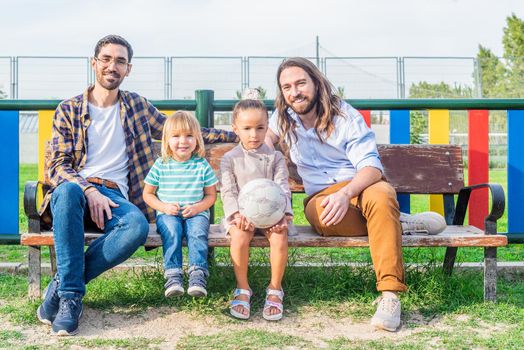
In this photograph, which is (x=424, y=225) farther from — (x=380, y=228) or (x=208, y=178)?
(x=208, y=178)

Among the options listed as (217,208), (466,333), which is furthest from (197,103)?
(217,208)

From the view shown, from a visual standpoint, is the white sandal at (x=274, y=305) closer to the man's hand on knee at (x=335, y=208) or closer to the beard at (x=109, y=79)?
the man's hand on knee at (x=335, y=208)

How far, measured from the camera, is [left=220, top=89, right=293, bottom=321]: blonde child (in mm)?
3555

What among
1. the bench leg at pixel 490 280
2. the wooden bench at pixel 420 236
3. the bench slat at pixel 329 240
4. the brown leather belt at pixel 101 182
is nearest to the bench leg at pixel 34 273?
the wooden bench at pixel 420 236

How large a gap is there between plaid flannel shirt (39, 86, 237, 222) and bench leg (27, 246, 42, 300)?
0.27m

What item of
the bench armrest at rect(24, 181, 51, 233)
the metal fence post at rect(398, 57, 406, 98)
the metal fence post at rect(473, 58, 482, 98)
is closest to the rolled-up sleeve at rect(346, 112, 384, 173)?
the bench armrest at rect(24, 181, 51, 233)

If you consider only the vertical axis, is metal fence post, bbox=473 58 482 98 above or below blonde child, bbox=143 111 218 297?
above

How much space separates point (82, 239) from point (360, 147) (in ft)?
5.16

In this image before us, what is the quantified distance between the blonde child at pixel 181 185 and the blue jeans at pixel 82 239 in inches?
5.4

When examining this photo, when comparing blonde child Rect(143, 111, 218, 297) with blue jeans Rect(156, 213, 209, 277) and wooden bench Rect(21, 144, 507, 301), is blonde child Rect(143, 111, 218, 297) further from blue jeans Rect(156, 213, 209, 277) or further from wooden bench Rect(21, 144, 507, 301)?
wooden bench Rect(21, 144, 507, 301)

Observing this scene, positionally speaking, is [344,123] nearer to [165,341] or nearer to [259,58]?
[165,341]

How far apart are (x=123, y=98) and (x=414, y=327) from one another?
6.91 feet

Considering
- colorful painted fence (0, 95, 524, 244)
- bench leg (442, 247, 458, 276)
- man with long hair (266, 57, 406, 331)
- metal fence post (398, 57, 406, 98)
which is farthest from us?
metal fence post (398, 57, 406, 98)

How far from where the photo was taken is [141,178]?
13.1ft
